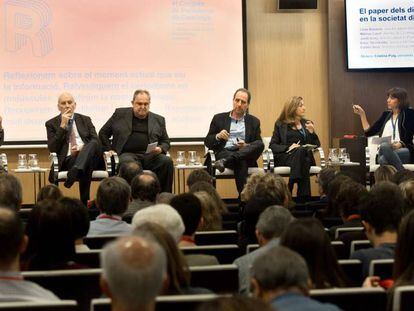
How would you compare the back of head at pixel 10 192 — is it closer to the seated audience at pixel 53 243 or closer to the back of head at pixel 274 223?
the seated audience at pixel 53 243

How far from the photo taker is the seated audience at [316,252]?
260cm

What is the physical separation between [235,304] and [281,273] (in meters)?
0.59

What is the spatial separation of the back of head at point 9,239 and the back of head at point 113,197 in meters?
1.96

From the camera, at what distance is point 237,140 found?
27.2ft

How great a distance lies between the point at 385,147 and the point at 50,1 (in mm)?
4186

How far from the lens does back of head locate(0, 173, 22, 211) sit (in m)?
4.92

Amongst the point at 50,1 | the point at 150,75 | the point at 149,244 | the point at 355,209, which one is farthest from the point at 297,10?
the point at 149,244

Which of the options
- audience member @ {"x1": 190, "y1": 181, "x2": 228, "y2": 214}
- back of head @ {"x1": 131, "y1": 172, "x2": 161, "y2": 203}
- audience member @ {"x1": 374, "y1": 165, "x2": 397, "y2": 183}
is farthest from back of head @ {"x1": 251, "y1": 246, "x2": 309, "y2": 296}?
audience member @ {"x1": 374, "y1": 165, "x2": 397, "y2": 183}

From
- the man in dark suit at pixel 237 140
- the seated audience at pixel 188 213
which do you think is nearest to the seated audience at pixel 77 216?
the seated audience at pixel 188 213

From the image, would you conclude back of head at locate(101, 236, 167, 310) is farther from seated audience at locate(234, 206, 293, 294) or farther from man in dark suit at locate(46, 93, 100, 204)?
man in dark suit at locate(46, 93, 100, 204)

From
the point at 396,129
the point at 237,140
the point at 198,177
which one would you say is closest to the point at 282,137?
the point at 237,140

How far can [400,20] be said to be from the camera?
31.2ft

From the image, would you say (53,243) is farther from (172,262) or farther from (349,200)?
(349,200)

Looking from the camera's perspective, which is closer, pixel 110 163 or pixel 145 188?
pixel 145 188
